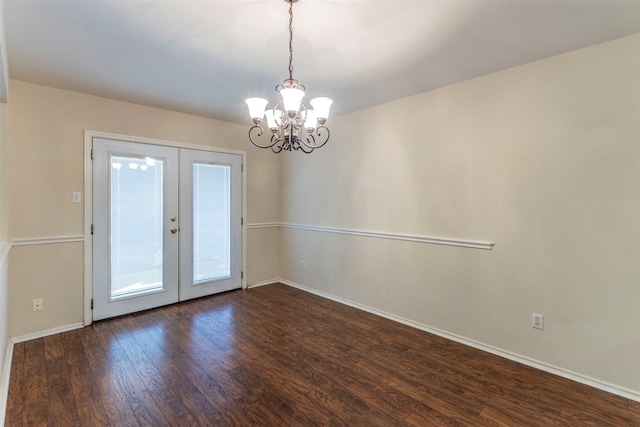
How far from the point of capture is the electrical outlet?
2420 mm

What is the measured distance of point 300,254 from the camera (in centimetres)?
461

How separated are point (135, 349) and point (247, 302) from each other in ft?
4.69

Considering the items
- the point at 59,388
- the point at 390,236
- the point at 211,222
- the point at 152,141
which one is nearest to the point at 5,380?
the point at 59,388

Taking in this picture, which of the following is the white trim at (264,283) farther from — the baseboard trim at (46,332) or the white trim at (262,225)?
the baseboard trim at (46,332)

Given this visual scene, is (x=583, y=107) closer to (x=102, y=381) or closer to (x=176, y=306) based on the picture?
(x=102, y=381)

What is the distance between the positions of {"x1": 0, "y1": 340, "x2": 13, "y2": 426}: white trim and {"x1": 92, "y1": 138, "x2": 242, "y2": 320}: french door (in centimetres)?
78

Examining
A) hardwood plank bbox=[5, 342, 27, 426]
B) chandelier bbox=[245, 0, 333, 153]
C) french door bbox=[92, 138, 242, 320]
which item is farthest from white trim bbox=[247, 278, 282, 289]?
chandelier bbox=[245, 0, 333, 153]

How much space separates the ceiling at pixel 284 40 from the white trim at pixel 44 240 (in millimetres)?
1500

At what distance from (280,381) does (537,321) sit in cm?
208

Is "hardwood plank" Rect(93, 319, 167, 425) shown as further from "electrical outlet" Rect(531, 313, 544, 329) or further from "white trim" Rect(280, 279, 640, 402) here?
"electrical outlet" Rect(531, 313, 544, 329)

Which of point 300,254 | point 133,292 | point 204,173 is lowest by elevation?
point 133,292

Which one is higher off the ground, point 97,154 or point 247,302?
point 97,154

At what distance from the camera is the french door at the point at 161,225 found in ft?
10.9

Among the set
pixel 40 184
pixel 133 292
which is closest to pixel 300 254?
pixel 133 292
